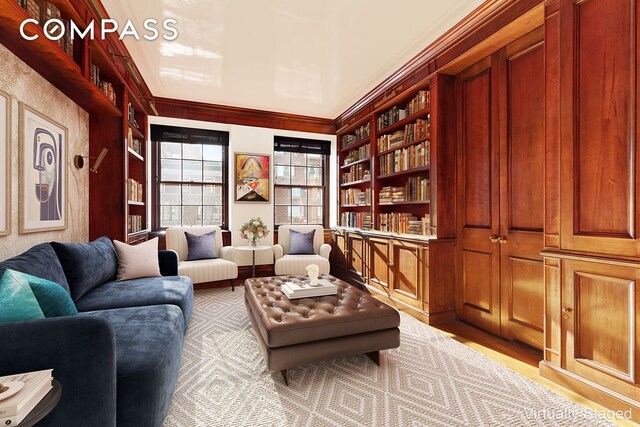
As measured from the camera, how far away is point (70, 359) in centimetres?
112

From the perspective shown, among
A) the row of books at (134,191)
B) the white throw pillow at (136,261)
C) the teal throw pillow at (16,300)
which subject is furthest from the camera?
the row of books at (134,191)

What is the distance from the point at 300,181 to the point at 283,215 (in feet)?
2.35

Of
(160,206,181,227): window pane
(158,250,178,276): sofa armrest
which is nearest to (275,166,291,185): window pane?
(160,206,181,227): window pane

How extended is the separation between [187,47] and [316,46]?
4.32ft

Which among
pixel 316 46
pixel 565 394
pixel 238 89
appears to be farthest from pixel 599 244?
pixel 238 89

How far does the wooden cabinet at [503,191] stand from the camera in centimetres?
239

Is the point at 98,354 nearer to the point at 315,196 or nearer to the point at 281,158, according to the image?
the point at 281,158

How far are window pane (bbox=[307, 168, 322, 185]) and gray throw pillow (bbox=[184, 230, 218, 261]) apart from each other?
7.01 feet

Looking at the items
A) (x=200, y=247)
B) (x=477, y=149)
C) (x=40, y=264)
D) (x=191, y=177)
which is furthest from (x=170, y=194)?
(x=477, y=149)

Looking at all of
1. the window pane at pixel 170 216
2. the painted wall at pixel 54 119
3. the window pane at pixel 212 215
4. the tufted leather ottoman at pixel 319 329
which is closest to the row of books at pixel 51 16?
the painted wall at pixel 54 119

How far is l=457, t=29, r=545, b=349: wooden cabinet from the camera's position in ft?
7.83

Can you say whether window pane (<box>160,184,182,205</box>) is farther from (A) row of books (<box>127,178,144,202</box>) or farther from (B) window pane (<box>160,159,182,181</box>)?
(A) row of books (<box>127,178,144,202</box>)

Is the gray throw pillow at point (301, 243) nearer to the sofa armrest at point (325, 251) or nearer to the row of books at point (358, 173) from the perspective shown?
the sofa armrest at point (325, 251)

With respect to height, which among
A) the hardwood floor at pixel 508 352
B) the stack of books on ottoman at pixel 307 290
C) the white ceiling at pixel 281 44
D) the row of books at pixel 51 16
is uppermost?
the white ceiling at pixel 281 44
